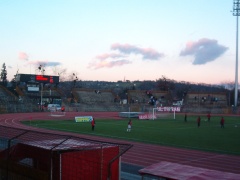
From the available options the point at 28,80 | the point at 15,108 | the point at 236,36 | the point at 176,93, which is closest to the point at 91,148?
the point at 15,108

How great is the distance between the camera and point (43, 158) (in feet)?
28.3

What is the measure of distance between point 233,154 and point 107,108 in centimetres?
5692

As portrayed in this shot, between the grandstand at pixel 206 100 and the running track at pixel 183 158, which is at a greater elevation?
the grandstand at pixel 206 100

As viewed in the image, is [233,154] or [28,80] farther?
[28,80]

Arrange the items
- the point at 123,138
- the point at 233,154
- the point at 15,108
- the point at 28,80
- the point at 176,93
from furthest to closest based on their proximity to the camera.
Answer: the point at 176,93 → the point at 28,80 → the point at 15,108 → the point at 123,138 → the point at 233,154

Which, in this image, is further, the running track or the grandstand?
the grandstand

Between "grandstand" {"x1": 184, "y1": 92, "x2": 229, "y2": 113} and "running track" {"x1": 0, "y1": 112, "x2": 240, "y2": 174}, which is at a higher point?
"grandstand" {"x1": 184, "y1": 92, "x2": 229, "y2": 113}

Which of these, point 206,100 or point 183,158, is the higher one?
point 206,100

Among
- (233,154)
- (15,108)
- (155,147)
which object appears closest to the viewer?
(233,154)

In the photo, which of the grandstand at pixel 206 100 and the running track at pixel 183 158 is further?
the grandstand at pixel 206 100

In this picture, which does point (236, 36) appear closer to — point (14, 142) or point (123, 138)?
point (123, 138)

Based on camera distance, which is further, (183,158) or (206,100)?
(206,100)

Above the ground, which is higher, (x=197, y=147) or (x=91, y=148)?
(x=91, y=148)

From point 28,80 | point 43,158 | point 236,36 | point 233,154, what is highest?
point 236,36
